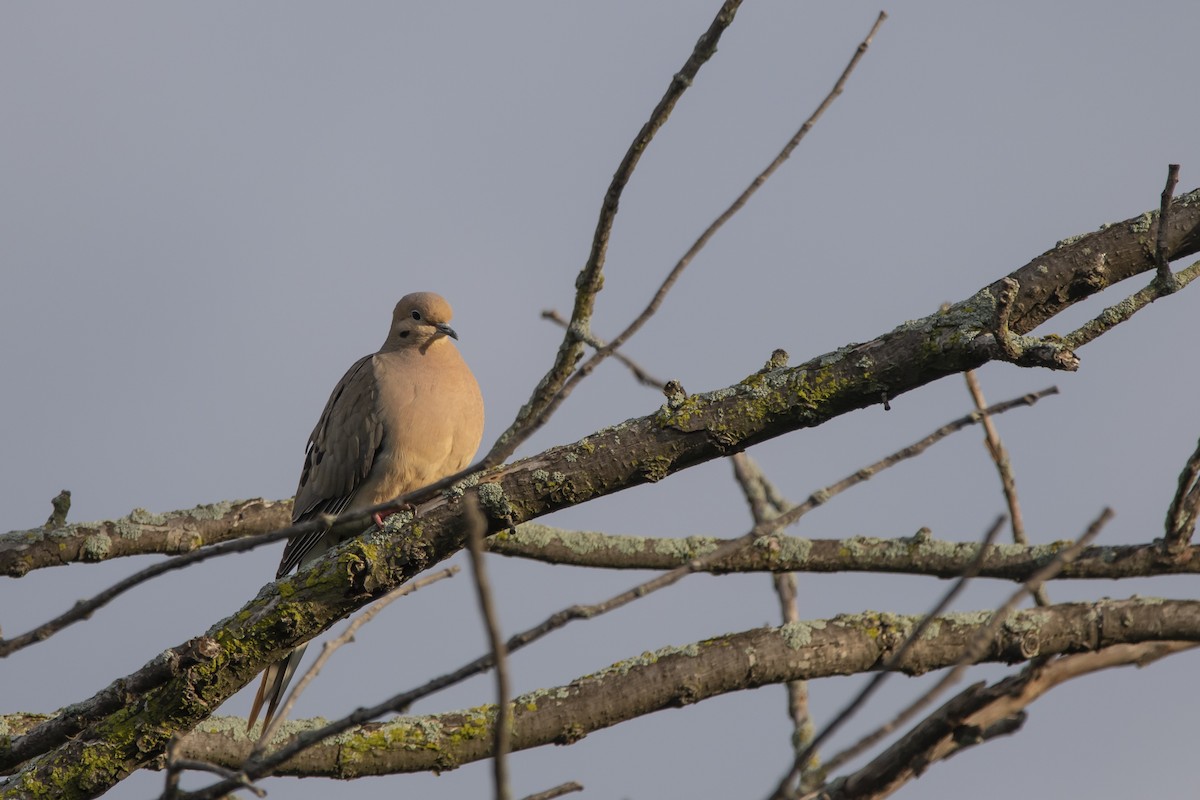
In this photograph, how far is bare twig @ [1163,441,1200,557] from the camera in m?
3.48

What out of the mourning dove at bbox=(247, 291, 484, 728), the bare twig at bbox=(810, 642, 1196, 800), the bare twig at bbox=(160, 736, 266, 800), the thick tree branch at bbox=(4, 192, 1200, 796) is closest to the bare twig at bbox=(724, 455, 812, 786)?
the mourning dove at bbox=(247, 291, 484, 728)

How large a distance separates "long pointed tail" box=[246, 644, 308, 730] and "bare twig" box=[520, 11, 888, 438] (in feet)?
7.26

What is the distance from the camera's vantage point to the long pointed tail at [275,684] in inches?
167

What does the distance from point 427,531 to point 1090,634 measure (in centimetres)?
223

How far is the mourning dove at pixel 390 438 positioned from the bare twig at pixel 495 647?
378 cm

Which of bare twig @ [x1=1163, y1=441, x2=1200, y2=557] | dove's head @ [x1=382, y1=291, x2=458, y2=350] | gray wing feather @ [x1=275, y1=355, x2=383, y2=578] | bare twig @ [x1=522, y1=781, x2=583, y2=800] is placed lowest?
bare twig @ [x1=522, y1=781, x2=583, y2=800]

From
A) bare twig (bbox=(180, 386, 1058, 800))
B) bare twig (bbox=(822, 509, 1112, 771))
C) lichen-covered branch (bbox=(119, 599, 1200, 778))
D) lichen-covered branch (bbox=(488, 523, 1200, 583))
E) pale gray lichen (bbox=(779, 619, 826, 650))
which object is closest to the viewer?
bare twig (bbox=(822, 509, 1112, 771))

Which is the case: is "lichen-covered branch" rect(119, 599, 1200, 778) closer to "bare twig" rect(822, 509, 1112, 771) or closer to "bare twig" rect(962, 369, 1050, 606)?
"bare twig" rect(962, 369, 1050, 606)

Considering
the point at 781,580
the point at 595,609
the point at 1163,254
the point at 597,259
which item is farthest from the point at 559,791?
the point at 781,580

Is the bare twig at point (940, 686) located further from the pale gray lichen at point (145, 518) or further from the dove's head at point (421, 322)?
the dove's head at point (421, 322)

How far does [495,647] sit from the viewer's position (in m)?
1.46

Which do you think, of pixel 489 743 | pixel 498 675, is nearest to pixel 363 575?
pixel 489 743

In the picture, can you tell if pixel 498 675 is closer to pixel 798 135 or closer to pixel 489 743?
pixel 798 135

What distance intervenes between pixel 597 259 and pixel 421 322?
10.1ft
